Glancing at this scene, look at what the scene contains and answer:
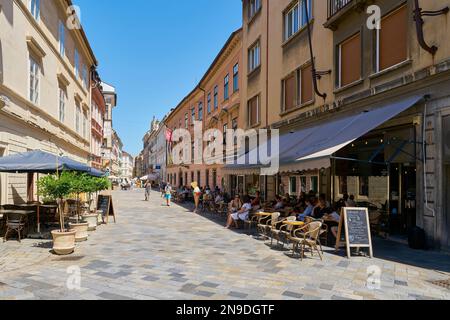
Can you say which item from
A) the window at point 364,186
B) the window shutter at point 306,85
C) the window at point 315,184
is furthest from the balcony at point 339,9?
the window at point 315,184

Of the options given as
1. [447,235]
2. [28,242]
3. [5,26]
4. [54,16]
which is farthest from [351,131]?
[54,16]

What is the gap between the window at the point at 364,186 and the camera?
1183 cm

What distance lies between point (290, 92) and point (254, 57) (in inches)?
211

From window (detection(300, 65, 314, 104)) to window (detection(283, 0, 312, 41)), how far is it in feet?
6.25

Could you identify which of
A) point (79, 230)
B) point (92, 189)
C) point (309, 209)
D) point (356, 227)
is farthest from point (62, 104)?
point (356, 227)

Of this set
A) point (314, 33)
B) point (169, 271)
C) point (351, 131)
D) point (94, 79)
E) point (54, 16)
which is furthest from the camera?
point (94, 79)

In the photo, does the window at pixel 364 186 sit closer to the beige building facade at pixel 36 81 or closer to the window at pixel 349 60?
the window at pixel 349 60

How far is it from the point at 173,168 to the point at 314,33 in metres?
36.8

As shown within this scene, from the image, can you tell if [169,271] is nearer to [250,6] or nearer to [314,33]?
[314,33]

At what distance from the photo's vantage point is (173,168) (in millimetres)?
48250

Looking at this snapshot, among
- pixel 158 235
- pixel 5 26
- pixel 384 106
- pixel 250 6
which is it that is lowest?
pixel 158 235

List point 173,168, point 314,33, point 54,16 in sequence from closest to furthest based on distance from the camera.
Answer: point 314,33 → point 54,16 → point 173,168

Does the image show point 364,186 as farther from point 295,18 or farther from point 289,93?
point 295,18

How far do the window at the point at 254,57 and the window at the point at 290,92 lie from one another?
3644 millimetres
